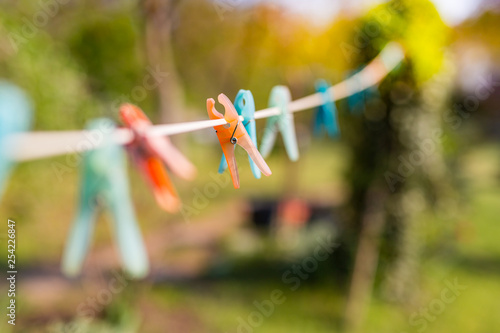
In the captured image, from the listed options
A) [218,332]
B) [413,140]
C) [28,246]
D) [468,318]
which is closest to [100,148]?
[413,140]

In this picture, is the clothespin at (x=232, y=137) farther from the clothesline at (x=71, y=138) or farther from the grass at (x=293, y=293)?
the grass at (x=293, y=293)

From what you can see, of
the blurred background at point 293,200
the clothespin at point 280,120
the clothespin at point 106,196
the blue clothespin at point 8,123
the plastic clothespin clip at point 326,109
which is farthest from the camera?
the blurred background at point 293,200

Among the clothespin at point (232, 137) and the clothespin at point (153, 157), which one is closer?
the clothespin at point (232, 137)

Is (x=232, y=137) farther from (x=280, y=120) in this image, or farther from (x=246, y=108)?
(x=280, y=120)

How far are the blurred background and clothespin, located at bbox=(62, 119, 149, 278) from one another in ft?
2.26

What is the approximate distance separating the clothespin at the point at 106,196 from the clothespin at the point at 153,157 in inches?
2.1

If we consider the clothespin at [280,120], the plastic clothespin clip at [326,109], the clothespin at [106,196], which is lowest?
the clothespin at [106,196]

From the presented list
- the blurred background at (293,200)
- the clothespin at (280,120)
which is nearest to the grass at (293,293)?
the blurred background at (293,200)

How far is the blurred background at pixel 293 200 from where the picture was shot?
2.85m

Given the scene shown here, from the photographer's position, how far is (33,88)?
257cm

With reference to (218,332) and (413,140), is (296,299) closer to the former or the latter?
(218,332)

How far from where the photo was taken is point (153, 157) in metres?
1.14

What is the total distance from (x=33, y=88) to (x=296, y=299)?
282cm

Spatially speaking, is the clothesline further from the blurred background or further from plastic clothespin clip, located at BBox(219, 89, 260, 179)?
the blurred background
